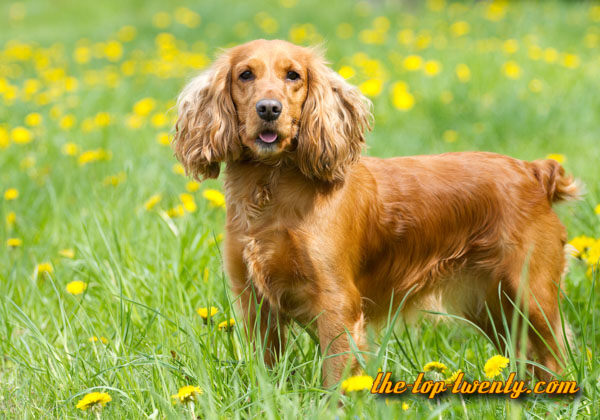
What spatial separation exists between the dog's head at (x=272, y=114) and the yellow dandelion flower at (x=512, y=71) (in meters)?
3.07

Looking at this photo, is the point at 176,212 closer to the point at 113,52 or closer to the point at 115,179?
the point at 115,179

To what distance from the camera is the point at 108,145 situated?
4578mm

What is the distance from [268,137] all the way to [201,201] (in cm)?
120

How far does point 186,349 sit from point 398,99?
3.06m

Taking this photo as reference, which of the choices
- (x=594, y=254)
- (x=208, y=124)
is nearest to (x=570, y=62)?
(x=594, y=254)

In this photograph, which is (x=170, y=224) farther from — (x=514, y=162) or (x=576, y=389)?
(x=576, y=389)

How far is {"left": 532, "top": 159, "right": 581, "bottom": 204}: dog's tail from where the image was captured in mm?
2594

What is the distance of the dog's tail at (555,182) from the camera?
8.51 feet

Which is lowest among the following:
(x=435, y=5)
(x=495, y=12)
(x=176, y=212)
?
(x=176, y=212)

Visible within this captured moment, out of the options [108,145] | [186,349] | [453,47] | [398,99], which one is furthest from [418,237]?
[453,47]

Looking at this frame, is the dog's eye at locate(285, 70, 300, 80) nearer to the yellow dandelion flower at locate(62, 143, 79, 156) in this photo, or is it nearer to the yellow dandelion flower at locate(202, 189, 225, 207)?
the yellow dandelion flower at locate(202, 189, 225, 207)

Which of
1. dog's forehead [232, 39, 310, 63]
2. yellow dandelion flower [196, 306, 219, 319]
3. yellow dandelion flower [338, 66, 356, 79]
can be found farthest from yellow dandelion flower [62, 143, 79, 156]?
yellow dandelion flower [196, 306, 219, 319]

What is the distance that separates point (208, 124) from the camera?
2.40 metres

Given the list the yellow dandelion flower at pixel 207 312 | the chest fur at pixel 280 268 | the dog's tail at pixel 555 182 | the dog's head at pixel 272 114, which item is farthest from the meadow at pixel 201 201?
the dog's head at pixel 272 114
